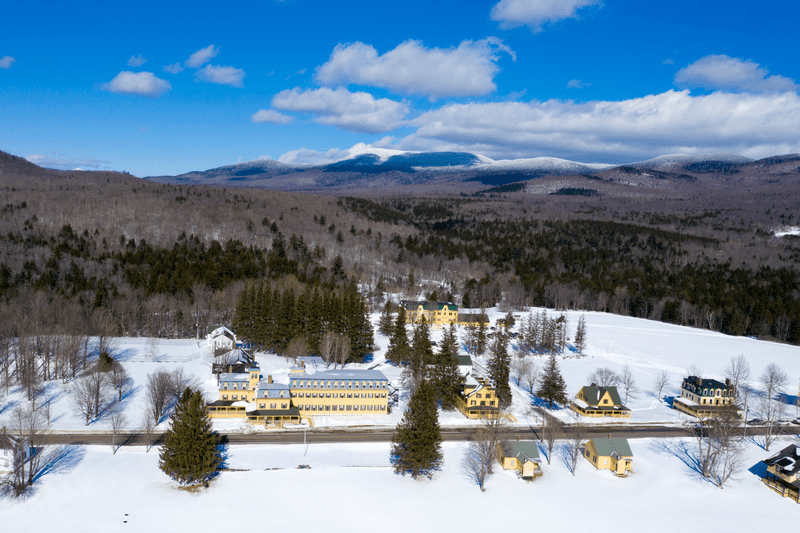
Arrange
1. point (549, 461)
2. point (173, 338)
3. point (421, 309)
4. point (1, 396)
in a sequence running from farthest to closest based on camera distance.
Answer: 1. point (421, 309)
2. point (173, 338)
3. point (1, 396)
4. point (549, 461)

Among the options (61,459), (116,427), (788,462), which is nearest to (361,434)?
(116,427)

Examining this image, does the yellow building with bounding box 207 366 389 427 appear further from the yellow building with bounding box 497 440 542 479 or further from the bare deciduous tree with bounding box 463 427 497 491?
the yellow building with bounding box 497 440 542 479

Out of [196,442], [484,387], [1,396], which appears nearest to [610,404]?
[484,387]

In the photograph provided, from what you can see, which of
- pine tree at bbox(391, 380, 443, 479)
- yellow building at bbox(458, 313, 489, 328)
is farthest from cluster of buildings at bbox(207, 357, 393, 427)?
yellow building at bbox(458, 313, 489, 328)

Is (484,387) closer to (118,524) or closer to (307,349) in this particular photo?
(307,349)

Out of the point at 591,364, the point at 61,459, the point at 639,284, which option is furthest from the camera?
the point at 639,284

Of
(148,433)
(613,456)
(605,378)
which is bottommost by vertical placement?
(613,456)

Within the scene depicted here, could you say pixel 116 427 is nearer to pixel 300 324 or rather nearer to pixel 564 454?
pixel 300 324
